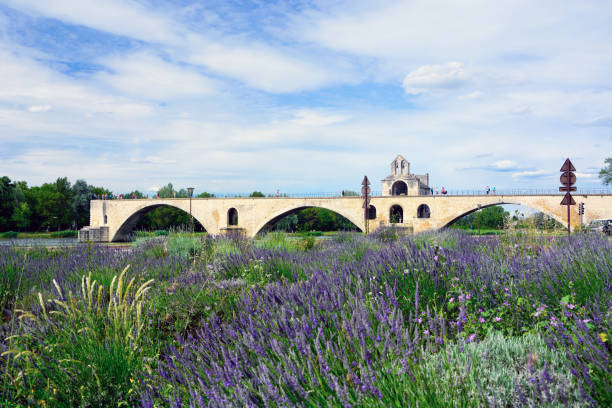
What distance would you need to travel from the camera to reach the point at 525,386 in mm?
2203

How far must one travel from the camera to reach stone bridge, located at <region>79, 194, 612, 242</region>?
39.9 metres

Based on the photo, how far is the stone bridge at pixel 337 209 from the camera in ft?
131

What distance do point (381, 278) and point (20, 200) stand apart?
64.2 metres

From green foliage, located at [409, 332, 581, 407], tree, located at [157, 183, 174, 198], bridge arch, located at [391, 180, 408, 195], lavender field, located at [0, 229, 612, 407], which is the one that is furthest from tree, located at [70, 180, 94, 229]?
green foliage, located at [409, 332, 581, 407]

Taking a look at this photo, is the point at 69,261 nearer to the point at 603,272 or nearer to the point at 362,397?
the point at 362,397

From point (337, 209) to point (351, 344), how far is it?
45828 millimetres

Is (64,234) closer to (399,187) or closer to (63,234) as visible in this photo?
(63,234)

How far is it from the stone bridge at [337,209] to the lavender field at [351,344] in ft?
97.2

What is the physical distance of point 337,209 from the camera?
4856cm

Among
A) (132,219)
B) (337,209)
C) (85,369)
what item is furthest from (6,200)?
(85,369)

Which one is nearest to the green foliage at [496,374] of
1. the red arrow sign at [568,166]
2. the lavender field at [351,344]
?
the lavender field at [351,344]

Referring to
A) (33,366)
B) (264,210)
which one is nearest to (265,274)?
(33,366)

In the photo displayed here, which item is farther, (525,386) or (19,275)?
(19,275)

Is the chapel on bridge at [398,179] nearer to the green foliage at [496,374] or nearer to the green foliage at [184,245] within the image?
the green foliage at [184,245]
